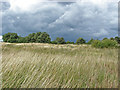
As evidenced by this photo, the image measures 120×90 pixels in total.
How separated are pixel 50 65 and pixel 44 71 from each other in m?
0.23

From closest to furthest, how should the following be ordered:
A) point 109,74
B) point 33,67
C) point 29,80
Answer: point 29,80
point 109,74
point 33,67

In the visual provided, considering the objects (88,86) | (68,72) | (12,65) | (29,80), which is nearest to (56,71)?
(68,72)

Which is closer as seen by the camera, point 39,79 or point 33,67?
point 39,79

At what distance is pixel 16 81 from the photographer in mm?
1720

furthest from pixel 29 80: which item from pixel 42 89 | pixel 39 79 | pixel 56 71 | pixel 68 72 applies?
pixel 68 72

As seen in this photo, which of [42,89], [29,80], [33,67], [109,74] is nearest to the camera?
[42,89]

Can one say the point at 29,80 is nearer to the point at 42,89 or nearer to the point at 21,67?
the point at 42,89

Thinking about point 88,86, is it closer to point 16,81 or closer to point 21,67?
point 16,81

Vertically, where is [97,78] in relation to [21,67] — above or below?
below

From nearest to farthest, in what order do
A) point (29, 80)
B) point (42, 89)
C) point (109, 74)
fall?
1. point (42, 89)
2. point (29, 80)
3. point (109, 74)

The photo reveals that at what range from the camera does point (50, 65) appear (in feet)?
7.16

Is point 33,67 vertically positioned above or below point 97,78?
above

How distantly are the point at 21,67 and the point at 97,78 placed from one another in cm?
145

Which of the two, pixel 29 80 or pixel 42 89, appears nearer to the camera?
pixel 42 89
